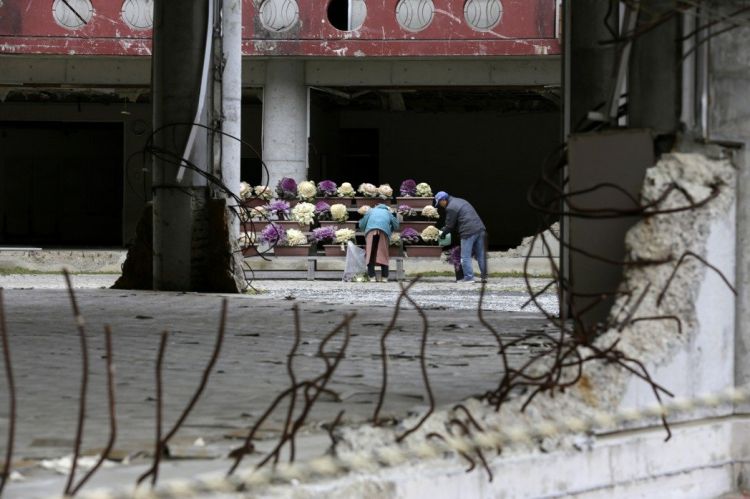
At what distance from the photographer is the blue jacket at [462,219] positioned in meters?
23.0

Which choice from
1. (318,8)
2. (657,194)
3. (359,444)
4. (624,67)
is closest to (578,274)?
(657,194)

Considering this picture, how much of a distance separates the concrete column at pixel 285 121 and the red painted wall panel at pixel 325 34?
2.63 feet

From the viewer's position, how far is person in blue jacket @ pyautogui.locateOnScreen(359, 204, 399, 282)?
23.1 meters

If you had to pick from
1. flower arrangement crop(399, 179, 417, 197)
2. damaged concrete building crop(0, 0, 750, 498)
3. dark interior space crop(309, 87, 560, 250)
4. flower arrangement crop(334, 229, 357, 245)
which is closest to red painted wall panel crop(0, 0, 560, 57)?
flower arrangement crop(399, 179, 417, 197)

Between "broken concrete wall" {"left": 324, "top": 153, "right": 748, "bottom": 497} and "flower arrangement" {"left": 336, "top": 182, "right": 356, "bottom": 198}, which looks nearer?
"broken concrete wall" {"left": 324, "top": 153, "right": 748, "bottom": 497}

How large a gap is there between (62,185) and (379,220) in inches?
700

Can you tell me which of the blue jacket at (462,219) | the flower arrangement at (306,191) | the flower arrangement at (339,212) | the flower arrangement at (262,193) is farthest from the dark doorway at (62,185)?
the blue jacket at (462,219)

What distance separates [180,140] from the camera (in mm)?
12695

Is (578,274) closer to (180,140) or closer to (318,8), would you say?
(180,140)

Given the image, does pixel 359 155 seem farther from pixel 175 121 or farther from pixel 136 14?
pixel 175 121

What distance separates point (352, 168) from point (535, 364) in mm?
32279

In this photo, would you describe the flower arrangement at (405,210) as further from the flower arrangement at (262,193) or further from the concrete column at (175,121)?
the concrete column at (175,121)

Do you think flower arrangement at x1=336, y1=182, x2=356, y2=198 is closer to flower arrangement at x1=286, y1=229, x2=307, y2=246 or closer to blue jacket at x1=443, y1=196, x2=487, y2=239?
flower arrangement at x1=286, y1=229, x2=307, y2=246

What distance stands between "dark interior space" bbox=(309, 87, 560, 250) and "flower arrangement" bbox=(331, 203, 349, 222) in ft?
36.3
